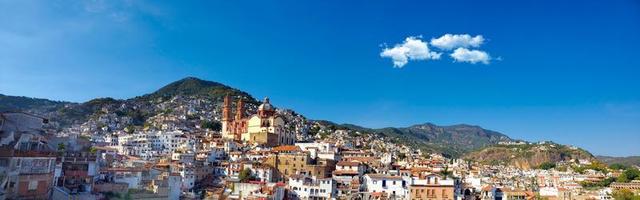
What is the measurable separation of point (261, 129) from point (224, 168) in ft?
43.7

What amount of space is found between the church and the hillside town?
0.12 m

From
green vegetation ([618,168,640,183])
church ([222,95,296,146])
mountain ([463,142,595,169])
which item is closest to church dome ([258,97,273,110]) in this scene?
church ([222,95,296,146])

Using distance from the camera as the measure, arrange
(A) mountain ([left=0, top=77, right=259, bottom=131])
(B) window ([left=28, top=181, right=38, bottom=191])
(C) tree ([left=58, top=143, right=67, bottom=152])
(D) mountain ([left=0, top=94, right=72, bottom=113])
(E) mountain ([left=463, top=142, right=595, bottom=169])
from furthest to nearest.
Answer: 1. (E) mountain ([left=463, top=142, right=595, bottom=169])
2. (A) mountain ([left=0, top=77, right=259, bottom=131])
3. (D) mountain ([left=0, top=94, right=72, bottom=113])
4. (C) tree ([left=58, top=143, right=67, bottom=152])
5. (B) window ([left=28, top=181, right=38, bottom=191])

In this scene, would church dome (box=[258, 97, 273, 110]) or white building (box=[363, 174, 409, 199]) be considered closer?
white building (box=[363, 174, 409, 199])

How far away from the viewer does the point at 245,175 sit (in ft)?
121

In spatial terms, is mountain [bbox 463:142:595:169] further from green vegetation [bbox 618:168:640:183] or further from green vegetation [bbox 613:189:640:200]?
green vegetation [bbox 613:189:640:200]

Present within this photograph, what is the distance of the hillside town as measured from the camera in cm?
1952

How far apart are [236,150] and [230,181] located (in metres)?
11.8

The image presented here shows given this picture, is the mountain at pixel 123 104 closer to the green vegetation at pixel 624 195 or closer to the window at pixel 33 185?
the window at pixel 33 185

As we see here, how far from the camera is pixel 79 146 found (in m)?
27.7

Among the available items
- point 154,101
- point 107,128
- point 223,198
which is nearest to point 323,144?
point 223,198

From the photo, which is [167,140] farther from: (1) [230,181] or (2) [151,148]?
(1) [230,181]

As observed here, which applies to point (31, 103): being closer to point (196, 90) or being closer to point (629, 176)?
point (196, 90)

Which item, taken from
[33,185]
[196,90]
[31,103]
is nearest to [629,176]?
[33,185]
